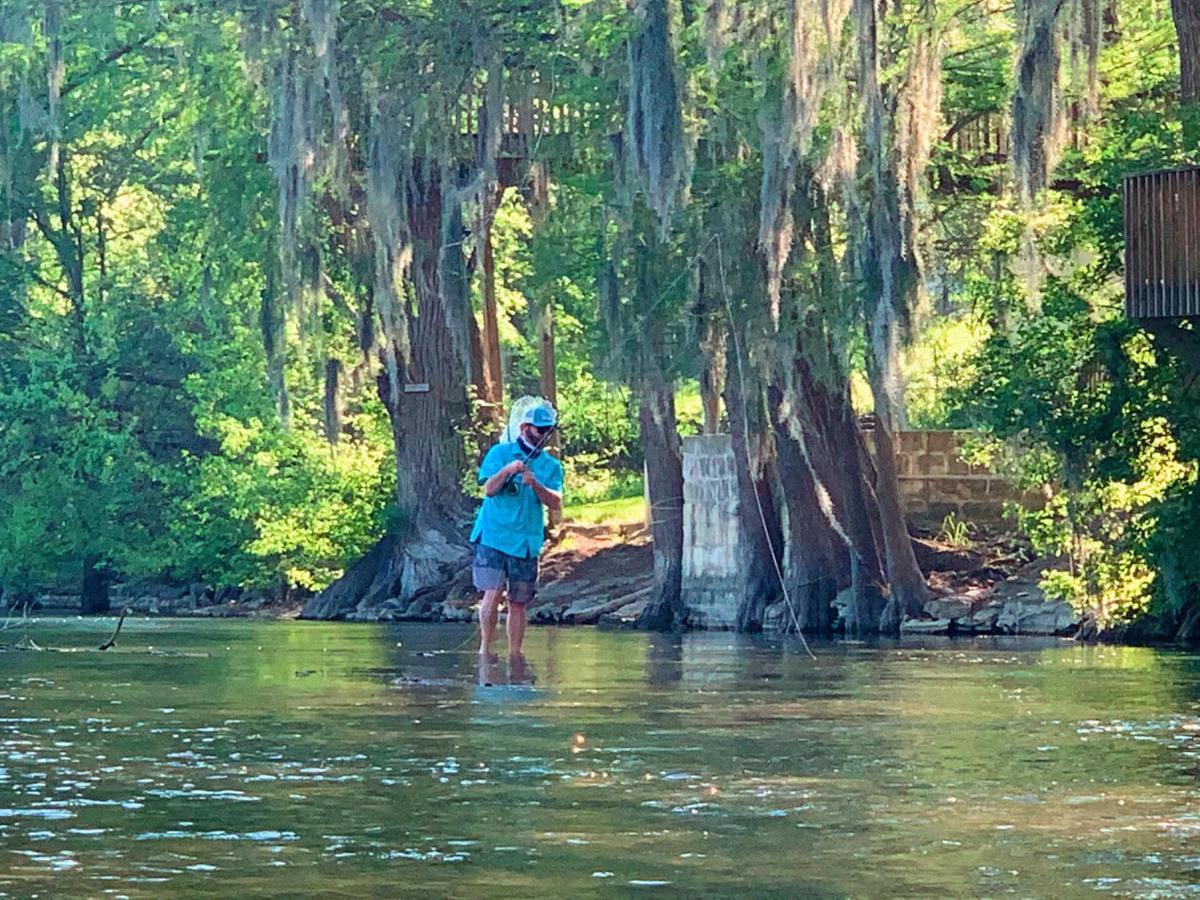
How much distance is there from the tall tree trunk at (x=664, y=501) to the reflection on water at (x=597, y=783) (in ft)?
52.7

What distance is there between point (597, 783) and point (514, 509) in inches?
332

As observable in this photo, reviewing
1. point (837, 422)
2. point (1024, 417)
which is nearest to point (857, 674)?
point (1024, 417)

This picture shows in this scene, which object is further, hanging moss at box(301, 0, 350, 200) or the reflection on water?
hanging moss at box(301, 0, 350, 200)

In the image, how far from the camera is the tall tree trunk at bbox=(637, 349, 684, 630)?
1393 inches

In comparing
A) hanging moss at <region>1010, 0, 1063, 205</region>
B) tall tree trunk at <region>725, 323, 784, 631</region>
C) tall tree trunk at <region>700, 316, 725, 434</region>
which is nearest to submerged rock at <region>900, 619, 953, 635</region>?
tall tree trunk at <region>725, 323, 784, 631</region>

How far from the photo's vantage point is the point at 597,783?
33.8ft

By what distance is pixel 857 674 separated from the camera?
19.2 meters

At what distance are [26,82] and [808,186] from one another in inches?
692

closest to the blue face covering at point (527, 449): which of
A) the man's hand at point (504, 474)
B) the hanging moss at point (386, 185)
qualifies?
the man's hand at point (504, 474)

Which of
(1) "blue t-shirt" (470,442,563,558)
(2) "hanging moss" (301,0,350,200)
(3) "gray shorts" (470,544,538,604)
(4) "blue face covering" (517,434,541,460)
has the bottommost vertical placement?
(3) "gray shorts" (470,544,538,604)

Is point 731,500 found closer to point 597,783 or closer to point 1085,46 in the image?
point 1085,46

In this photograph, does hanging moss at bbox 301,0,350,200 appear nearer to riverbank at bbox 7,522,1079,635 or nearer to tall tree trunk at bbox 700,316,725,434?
tall tree trunk at bbox 700,316,725,434

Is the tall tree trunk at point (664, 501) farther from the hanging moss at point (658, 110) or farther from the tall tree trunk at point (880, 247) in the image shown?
the tall tree trunk at point (880, 247)

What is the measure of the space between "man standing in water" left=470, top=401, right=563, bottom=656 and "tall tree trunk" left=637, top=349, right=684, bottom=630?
14.9 m
